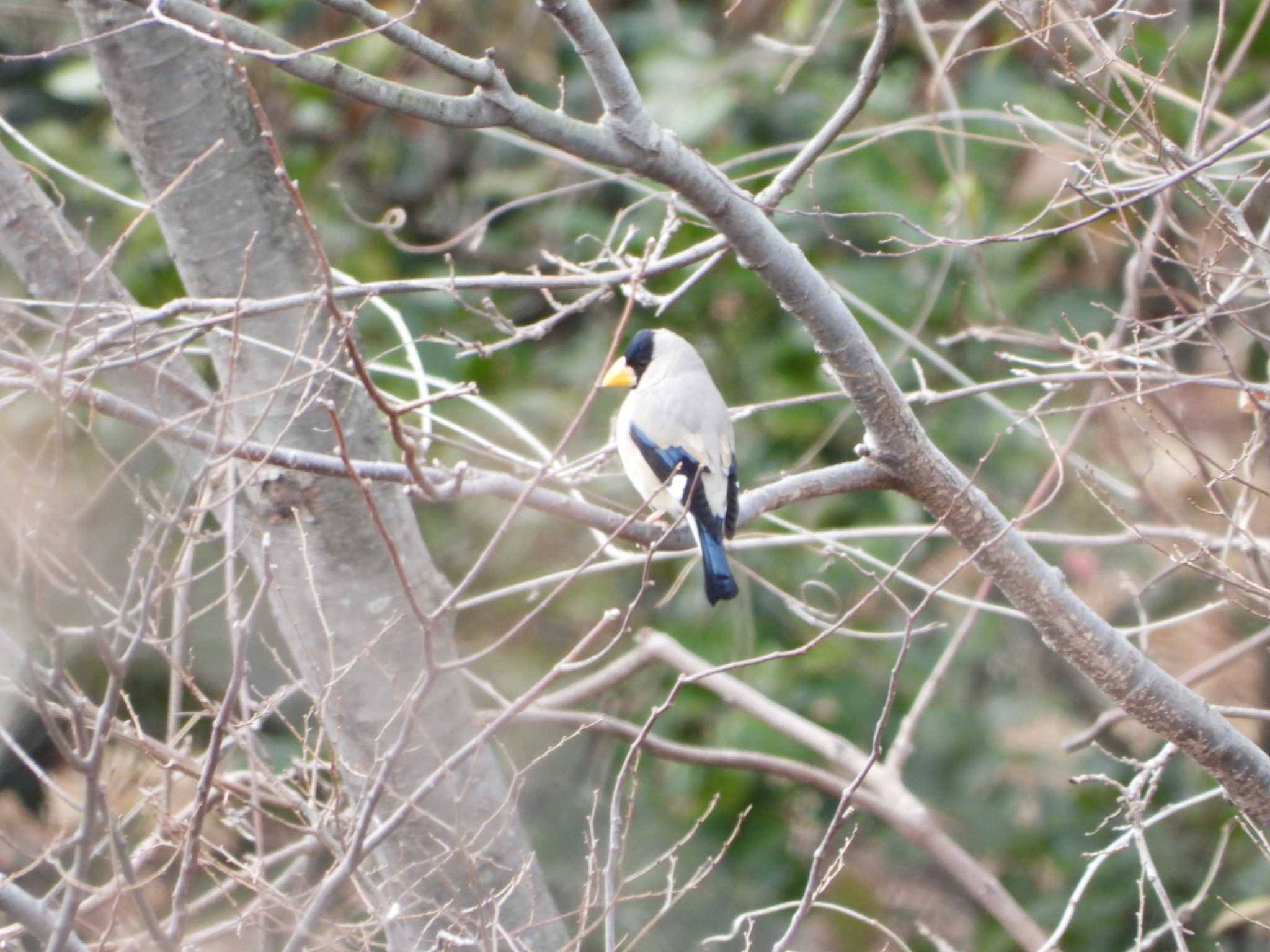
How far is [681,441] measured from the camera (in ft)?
11.4

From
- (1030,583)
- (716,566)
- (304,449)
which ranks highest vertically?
(304,449)

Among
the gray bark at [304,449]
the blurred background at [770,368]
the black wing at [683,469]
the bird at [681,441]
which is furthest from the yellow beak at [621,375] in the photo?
the gray bark at [304,449]

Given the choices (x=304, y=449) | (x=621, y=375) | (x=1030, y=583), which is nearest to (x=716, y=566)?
(x=1030, y=583)

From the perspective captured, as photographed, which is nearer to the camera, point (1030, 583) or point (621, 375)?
point (1030, 583)

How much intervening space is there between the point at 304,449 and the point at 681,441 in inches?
39.5

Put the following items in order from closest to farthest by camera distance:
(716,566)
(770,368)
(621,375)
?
(716,566) < (621,375) < (770,368)

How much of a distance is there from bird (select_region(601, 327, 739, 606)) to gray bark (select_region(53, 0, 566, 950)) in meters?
0.59

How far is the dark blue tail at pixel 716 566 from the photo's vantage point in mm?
3057

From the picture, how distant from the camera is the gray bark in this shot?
2.73m

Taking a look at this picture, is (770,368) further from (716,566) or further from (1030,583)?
(1030,583)

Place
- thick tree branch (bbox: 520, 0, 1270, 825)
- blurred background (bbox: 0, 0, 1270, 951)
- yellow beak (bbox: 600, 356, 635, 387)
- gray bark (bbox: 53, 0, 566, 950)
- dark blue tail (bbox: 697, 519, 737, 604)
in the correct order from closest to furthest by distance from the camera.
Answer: thick tree branch (bbox: 520, 0, 1270, 825)
gray bark (bbox: 53, 0, 566, 950)
dark blue tail (bbox: 697, 519, 737, 604)
yellow beak (bbox: 600, 356, 635, 387)
blurred background (bbox: 0, 0, 1270, 951)

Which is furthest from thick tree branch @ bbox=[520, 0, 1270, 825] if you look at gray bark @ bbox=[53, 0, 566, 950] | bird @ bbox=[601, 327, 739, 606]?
gray bark @ bbox=[53, 0, 566, 950]

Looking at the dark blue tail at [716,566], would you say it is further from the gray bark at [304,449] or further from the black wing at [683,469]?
the gray bark at [304,449]

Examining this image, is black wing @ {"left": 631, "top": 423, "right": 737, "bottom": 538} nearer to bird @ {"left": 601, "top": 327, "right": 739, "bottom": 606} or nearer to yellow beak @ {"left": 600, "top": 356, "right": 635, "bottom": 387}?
bird @ {"left": 601, "top": 327, "right": 739, "bottom": 606}
